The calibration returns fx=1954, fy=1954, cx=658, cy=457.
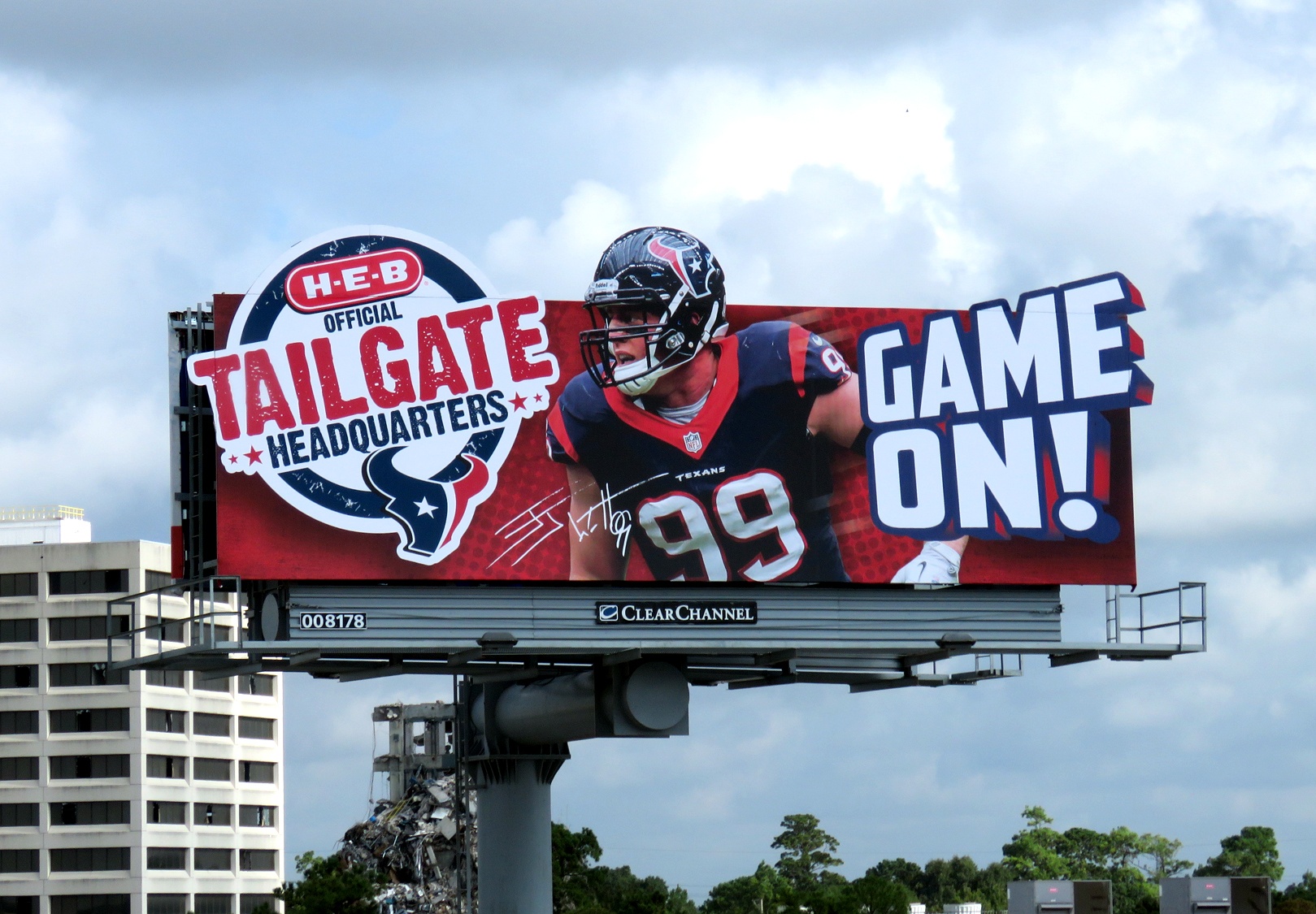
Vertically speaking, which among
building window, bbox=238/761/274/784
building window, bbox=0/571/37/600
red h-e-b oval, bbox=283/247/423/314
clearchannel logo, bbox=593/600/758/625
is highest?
building window, bbox=0/571/37/600

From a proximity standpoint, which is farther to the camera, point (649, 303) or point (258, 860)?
point (258, 860)

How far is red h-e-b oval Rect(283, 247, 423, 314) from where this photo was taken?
106 ft

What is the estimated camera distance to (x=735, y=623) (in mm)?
33281

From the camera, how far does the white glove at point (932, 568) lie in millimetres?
34125

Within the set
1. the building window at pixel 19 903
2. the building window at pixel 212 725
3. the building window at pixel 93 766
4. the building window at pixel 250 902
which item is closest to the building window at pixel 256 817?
the building window at pixel 250 902

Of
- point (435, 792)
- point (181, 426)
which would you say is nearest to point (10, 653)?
point (435, 792)

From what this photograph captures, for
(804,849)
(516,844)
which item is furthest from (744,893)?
(516,844)

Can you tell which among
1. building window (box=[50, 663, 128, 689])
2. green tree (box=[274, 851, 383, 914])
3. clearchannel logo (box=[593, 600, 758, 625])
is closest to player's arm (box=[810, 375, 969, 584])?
clearchannel logo (box=[593, 600, 758, 625])

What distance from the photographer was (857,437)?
113ft

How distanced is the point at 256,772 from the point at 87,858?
40.6 ft

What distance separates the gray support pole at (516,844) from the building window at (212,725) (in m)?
74.5

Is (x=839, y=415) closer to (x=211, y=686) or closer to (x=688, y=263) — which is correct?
(x=688, y=263)

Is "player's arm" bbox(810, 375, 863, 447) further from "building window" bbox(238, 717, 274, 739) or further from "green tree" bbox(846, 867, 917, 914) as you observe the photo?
"building window" bbox(238, 717, 274, 739)

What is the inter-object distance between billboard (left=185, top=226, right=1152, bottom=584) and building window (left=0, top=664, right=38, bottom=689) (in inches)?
3069
